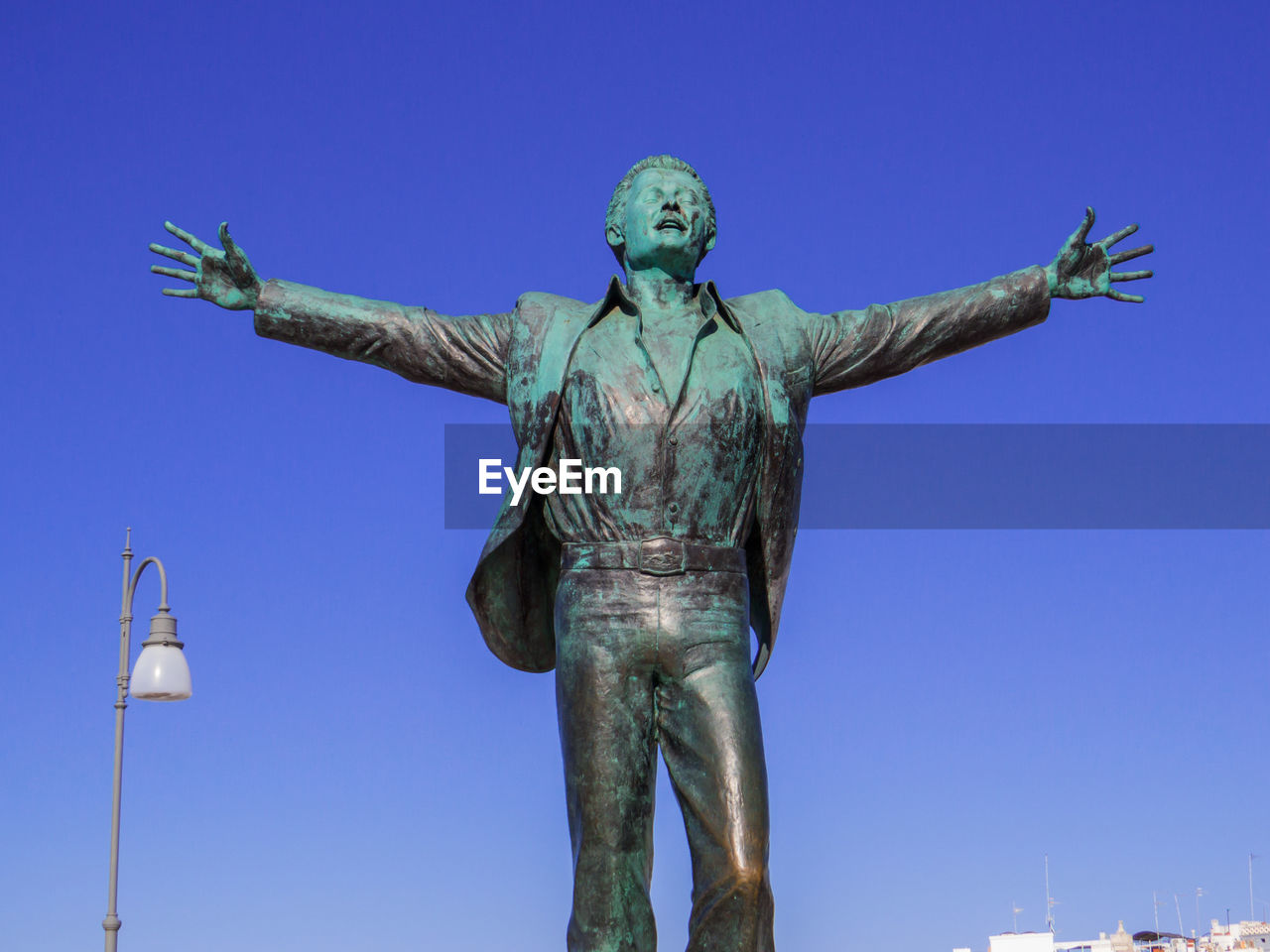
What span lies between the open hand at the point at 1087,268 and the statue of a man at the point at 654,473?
0.04ft

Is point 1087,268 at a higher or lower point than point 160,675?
higher

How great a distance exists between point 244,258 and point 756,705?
338 cm

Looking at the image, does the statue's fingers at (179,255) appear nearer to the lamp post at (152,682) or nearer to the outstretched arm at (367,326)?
the outstretched arm at (367,326)

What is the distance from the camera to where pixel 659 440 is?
8469 mm

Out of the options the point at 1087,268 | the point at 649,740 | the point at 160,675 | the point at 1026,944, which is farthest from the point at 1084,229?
the point at 1026,944

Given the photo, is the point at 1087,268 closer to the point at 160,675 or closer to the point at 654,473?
the point at 654,473

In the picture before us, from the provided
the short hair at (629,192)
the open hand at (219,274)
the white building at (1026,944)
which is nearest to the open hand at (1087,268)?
the short hair at (629,192)

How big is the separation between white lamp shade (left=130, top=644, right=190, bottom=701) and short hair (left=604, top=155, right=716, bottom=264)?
7450 mm

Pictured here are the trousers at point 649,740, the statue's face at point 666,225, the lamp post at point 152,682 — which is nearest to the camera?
the trousers at point 649,740

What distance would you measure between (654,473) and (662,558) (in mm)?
404

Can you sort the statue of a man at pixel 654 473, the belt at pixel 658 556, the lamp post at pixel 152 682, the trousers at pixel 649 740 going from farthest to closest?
the lamp post at pixel 152 682
the belt at pixel 658 556
the statue of a man at pixel 654 473
the trousers at pixel 649 740

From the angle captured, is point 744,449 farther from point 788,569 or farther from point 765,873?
point 765,873

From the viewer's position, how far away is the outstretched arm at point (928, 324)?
9.05 m

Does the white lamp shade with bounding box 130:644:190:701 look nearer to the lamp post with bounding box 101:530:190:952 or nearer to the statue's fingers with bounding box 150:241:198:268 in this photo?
the lamp post with bounding box 101:530:190:952
